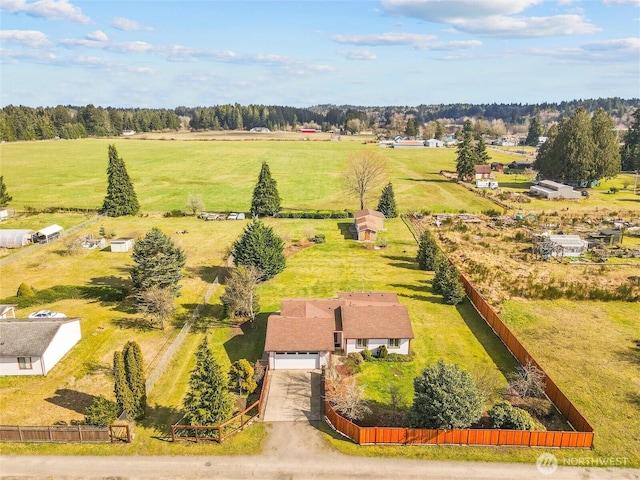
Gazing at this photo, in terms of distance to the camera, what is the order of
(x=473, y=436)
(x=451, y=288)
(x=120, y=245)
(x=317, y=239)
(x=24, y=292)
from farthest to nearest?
(x=317, y=239) < (x=120, y=245) < (x=451, y=288) < (x=24, y=292) < (x=473, y=436)

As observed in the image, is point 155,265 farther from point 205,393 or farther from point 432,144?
point 432,144

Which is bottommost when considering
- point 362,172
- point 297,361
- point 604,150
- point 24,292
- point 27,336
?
point 297,361

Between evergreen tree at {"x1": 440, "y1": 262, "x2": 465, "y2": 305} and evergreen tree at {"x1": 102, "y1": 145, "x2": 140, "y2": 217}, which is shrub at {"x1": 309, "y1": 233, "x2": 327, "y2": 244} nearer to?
evergreen tree at {"x1": 440, "y1": 262, "x2": 465, "y2": 305}

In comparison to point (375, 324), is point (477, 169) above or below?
above

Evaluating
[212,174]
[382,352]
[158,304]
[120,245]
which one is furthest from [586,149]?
[158,304]

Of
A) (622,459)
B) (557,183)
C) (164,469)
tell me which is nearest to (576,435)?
(622,459)

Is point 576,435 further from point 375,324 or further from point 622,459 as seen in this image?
point 375,324
